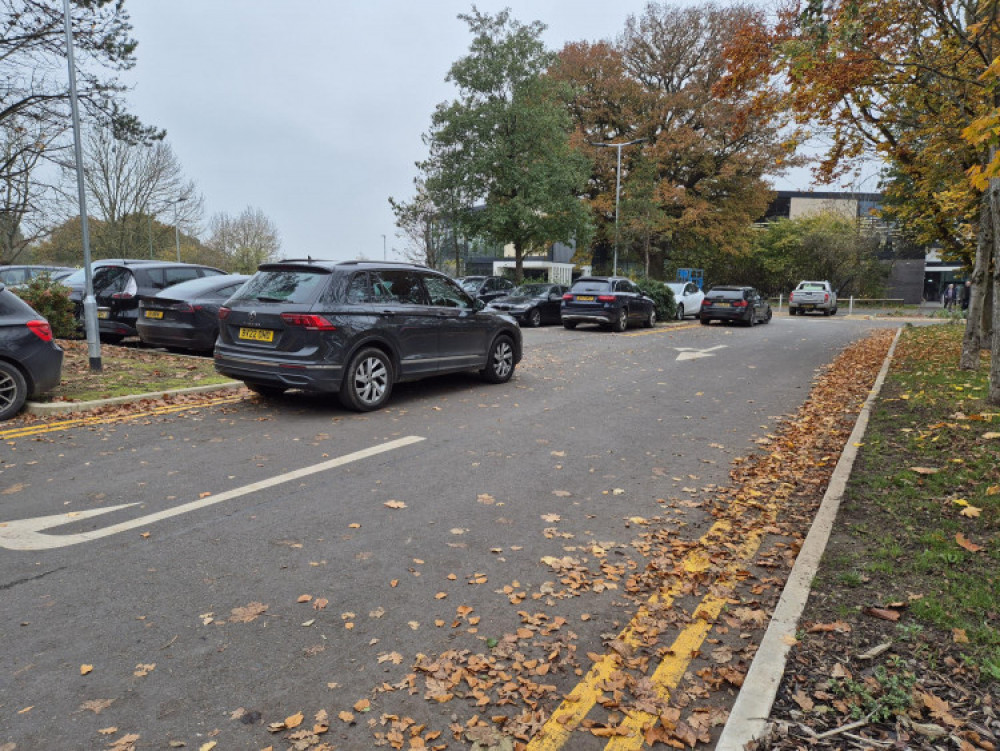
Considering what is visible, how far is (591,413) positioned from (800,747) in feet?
19.6

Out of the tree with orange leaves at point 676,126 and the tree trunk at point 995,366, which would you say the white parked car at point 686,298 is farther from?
the tree trunk at point 995,366

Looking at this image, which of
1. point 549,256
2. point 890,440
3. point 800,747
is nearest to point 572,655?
Result: point 800,747

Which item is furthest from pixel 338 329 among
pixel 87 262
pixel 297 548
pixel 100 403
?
pixel 87 262

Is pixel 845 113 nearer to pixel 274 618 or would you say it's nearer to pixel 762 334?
pixel 762 334

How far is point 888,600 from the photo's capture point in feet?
11.3

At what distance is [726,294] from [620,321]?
6.04m

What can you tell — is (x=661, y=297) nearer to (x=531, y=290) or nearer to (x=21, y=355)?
(x=531, y=290)

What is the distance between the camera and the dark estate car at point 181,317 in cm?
1124

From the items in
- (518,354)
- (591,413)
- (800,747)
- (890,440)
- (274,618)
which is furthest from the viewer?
(518,354)

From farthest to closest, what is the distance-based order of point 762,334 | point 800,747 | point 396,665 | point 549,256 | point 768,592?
1. point 549,256
2. point 762,334
3. point 768,592
4. point 396,665
5. point 800,747

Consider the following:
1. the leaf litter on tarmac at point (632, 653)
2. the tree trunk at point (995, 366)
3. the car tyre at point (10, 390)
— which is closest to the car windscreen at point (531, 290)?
the tree trunk at point (995, 366)

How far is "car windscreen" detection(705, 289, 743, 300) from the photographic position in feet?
78.5

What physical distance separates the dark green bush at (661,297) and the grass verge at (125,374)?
717 inches

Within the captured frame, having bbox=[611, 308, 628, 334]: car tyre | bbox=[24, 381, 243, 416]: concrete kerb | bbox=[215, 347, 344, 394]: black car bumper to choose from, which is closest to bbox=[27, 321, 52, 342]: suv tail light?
bbox=[24, 381, 243, 416]: concrete kerb
